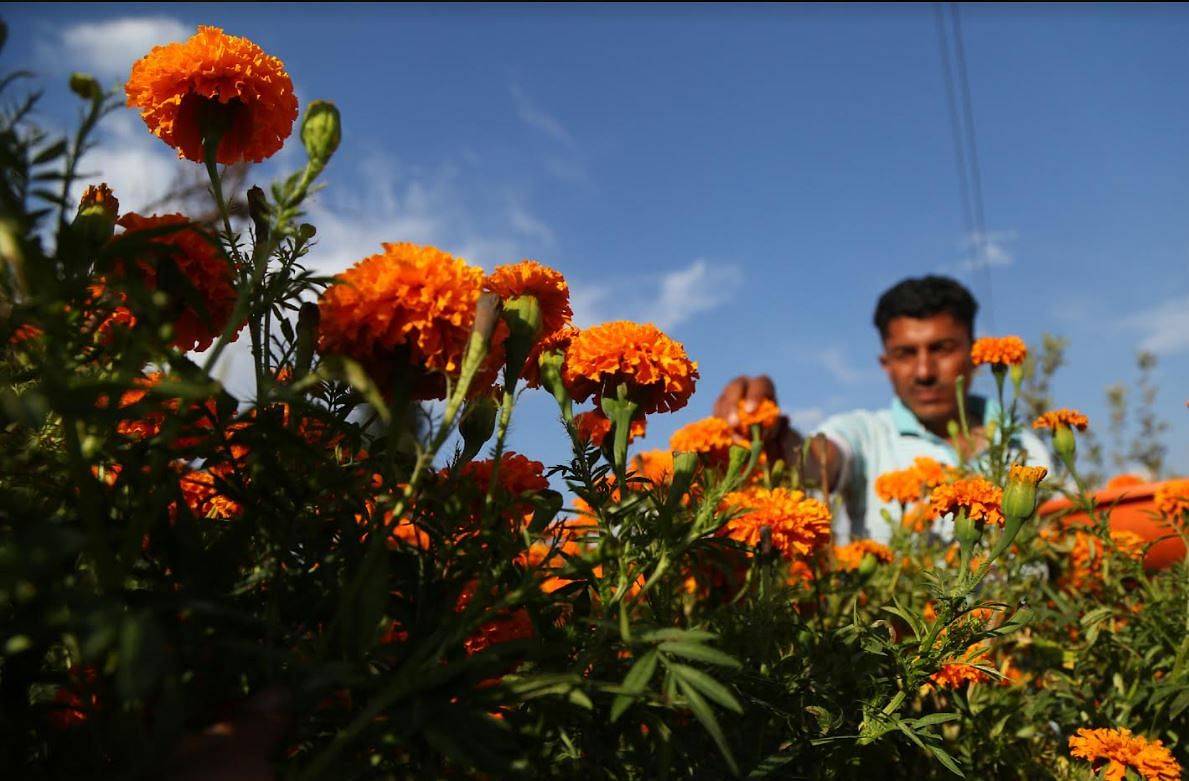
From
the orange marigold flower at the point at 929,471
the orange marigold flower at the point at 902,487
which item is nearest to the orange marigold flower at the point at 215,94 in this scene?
the orange marigold flower at the point at 929,471

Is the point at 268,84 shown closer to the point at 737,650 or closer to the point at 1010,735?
the point at 737,650

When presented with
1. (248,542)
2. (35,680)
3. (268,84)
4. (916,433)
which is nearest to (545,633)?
(248,542)

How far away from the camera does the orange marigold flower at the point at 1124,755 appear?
1.01 metres

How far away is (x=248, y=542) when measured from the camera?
1.97 feet

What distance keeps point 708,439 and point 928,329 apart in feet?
8.33

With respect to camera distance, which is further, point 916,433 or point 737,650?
point 916,433

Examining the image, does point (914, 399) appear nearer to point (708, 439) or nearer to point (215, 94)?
point (708, 439)

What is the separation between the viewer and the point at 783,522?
1146mm

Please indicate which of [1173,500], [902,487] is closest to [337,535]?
[1173,500]

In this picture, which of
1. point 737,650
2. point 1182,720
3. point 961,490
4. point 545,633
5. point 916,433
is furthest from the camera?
point 916,433

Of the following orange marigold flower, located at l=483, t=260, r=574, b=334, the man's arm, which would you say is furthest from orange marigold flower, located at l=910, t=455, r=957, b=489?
orange marigold flower, located at l=483, t=260, r=574, b=334

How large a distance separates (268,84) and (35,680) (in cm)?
55

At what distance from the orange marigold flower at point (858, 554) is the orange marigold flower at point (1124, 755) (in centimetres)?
40

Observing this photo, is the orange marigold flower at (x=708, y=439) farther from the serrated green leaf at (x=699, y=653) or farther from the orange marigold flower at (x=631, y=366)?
the serrated green leaf at (x=699, y=653)
